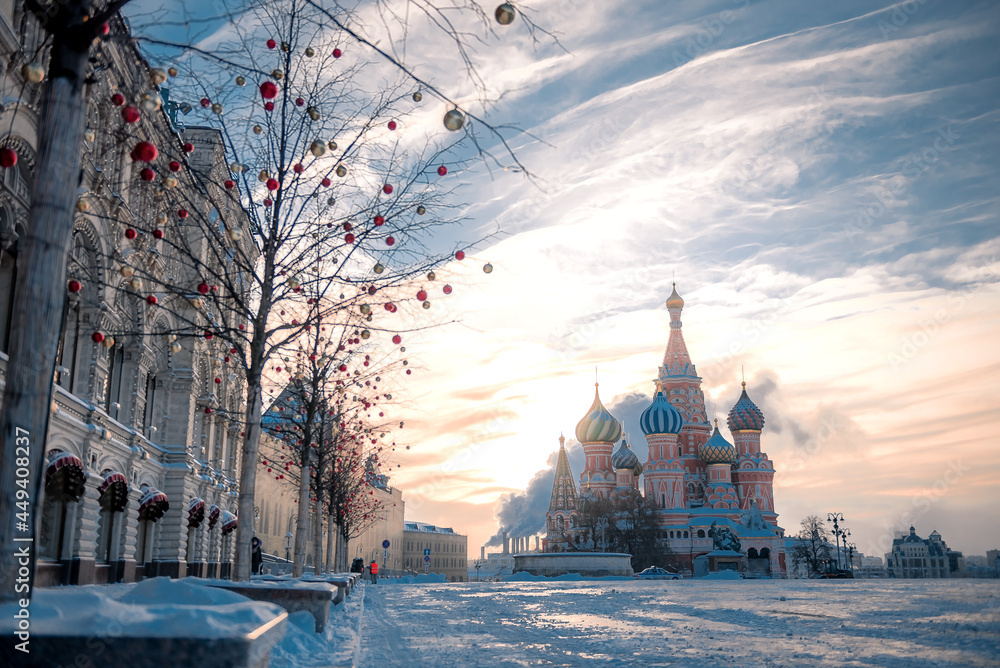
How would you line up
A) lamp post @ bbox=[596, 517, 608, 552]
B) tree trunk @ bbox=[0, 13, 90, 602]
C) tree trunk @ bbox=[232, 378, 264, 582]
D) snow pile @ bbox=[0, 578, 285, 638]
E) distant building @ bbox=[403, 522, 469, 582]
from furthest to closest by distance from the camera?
distant building @ bbox=[403, 522, 469, 582] < lamp post @ bbox=[596, 517, 608, 552] < tree trunk @ bbox=[232, 378, 264, 582] < tree trunk @ bbox=[0, 13, 90, 602] < snow pile @ bbox=[0, 578, 285, 638]

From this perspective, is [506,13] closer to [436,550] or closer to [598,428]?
[598,428]

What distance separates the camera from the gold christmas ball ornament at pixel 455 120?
5.87m

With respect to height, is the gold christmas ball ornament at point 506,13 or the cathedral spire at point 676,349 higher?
the cathedral spire at point 676,349

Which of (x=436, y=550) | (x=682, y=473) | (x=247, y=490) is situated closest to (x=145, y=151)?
(x=247, y=490)

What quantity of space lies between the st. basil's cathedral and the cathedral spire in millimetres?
133

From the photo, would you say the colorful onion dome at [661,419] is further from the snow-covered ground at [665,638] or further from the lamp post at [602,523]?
the snow-covered ground at [665,638]

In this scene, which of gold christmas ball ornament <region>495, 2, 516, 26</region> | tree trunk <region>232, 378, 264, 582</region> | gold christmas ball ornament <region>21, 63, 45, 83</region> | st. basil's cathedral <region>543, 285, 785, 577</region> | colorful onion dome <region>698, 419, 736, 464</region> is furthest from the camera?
colorful onion dome <region>698, 419, 736, 464</region>

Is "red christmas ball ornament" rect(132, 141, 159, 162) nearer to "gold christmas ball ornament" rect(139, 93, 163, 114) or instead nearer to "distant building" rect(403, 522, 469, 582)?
"gold christmas ball ornament" rect(139, 93, 163, 114)

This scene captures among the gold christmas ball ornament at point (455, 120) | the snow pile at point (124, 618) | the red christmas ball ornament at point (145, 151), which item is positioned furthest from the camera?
the red christmas ball ornament at point (145, 151)

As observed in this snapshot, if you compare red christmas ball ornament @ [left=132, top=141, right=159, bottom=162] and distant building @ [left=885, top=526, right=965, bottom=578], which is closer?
red christmas ball ornament @ [left=132, top=141, right=159, bottom=162]

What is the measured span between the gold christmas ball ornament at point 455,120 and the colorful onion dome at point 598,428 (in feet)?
324

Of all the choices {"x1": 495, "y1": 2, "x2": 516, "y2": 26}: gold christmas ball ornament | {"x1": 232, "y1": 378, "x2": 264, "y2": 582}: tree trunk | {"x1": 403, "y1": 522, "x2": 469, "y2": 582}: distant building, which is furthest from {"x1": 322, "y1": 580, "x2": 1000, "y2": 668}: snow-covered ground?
{"x1": 403, "y1": 522, "x2": 469, "y2": 582}: distant building

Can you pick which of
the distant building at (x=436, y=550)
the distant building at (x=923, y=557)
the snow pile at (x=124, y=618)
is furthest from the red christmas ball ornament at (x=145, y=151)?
the distant building at (x=923, y=557)

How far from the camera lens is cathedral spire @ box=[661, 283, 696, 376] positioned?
4161 inches
